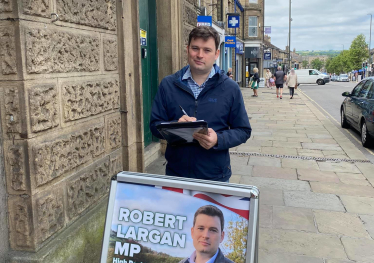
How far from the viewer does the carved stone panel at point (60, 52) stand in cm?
257

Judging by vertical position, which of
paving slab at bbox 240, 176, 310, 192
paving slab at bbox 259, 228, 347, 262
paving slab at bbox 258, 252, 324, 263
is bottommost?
paving slab at bbox 258, 252, 324, 263

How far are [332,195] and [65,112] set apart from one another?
163 inches

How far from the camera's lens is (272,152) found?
859 cm

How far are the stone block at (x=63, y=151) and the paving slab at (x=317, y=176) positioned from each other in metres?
4.01

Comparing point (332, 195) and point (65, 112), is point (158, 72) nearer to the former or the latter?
point (332, 195)

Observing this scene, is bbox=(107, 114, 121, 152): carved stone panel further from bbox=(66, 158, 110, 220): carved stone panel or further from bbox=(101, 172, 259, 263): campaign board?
bbox=(101, 172, 259, 263): campaign board

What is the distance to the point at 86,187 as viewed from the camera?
3.40 m

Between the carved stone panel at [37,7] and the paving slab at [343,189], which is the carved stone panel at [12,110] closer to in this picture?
the carved stone panel at [37,7]

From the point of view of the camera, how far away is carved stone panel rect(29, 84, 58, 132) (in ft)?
8.47

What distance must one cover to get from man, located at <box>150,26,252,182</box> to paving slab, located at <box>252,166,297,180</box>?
412 centimetres

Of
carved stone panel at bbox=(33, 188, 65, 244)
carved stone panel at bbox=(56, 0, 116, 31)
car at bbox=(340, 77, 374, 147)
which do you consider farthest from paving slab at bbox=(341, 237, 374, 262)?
car at bbox=(340, 77, 374, 147)

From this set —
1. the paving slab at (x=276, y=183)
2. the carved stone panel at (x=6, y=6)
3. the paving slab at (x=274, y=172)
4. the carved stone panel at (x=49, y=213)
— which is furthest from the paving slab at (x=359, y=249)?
the carved stone panel at (x=6, y=6)

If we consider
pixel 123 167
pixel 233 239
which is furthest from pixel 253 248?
pixel 123 167

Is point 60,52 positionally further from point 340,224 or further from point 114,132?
point 340,224
